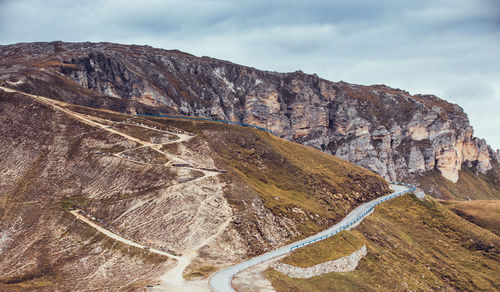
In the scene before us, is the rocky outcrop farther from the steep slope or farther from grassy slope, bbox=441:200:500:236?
grassy slope, bbox=441:200:500:236

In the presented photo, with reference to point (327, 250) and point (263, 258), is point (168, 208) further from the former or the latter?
point (327, 250)

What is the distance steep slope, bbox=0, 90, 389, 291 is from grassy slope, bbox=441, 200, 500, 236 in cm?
4603

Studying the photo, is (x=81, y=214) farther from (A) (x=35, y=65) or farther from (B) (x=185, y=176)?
(A) (x=35, y=65)

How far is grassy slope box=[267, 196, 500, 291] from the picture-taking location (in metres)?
65.6

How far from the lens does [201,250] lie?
63750mm

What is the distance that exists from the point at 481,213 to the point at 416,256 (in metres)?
61.0

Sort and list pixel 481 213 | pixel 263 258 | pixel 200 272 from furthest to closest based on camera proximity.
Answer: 1. pixel 481 213
2. pixel 263 258
3. pixel 200 272

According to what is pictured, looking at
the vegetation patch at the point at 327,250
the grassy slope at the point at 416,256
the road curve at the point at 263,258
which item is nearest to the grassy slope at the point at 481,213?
the grassy slope at the point at 416,256

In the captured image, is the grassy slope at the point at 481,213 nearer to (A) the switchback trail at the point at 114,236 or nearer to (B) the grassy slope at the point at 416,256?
(B) the grassy slope at the point at 416,256

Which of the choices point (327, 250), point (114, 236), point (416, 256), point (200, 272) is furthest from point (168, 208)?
point (416, 256)

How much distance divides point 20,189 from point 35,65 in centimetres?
8321

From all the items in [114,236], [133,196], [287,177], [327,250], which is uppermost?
[287,177]

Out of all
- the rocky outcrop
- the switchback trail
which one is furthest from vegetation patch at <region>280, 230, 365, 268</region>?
the switchback trail

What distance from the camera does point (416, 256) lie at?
89.6 metres
